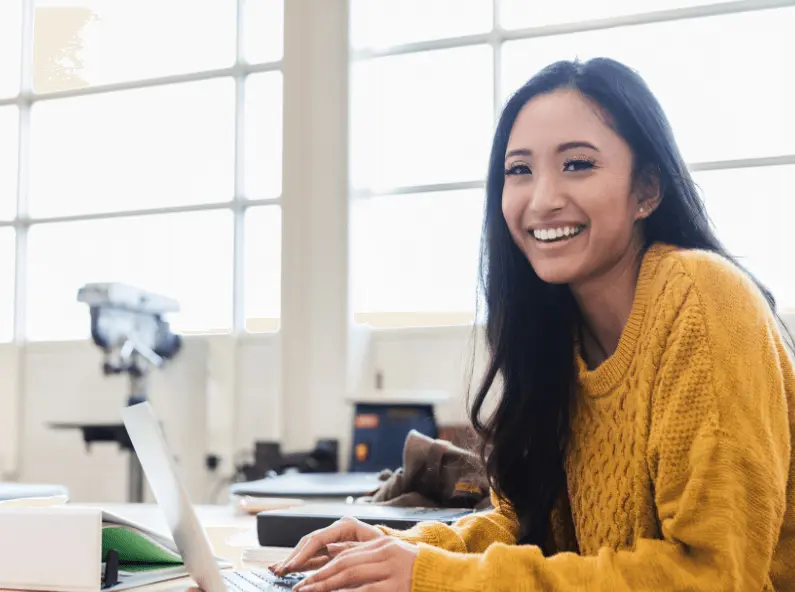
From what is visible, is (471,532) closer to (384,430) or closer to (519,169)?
(519,169)

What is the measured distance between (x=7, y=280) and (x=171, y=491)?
2.79 metres

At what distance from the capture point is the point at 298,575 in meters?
1.02

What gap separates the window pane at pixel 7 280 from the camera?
336 cm

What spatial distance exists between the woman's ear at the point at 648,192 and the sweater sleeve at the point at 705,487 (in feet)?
0.72

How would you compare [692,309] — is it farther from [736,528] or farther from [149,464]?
[149,464]

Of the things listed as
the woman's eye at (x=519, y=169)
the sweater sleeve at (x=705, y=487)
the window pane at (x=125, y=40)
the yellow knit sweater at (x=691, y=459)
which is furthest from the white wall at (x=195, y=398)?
the sweater sleeve at (x=705, y=487)

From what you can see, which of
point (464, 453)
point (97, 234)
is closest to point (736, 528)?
point (464, 453)

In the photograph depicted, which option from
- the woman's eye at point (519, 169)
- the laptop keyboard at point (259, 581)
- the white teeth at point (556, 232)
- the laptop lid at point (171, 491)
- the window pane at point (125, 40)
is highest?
the window pane at point (125, 40)

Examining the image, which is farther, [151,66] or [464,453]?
[151,66]

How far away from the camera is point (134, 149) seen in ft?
10.9

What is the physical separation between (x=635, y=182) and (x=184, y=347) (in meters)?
2.13

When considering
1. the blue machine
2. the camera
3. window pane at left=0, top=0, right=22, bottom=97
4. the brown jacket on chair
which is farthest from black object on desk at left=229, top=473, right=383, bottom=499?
window pane at left=0, top=0, right=22, bottom=97

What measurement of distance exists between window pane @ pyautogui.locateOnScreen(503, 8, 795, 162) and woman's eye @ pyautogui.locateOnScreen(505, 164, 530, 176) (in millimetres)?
1435

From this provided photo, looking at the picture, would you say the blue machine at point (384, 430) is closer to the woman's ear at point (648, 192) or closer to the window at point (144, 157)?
the window at point (144, 157)
